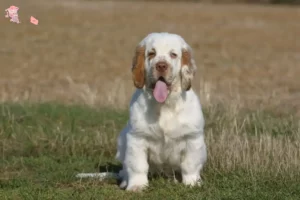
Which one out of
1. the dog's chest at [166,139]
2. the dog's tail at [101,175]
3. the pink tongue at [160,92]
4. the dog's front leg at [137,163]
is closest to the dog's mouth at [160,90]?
the pink tongue at [160,92]

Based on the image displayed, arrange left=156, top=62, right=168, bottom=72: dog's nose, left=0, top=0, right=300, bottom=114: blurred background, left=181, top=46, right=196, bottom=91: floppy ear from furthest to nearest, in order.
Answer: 1. left=0, top=0, right=300, bottom=114: blurred background
2. left=181, top=46, right=196, bottom=91: floppy ear
3. left=156, top=62, right=168, bottom=72: dog's nose

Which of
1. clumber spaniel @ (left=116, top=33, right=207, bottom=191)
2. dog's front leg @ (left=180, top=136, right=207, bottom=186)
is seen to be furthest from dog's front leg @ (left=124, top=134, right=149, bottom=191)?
dog's front leg @ (left=180, top=136, right=207, bottom=186)

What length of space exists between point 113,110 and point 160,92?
4599 millimetres

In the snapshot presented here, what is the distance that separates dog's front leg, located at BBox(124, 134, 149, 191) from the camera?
7.06m

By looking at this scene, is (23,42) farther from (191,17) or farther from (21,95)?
(191,17)

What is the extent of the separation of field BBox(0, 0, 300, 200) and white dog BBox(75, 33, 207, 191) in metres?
0.26

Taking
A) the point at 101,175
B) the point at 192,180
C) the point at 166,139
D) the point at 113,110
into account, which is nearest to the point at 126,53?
the point at 113,110

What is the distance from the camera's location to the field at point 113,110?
7.24 metres

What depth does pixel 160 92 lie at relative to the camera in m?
6.89

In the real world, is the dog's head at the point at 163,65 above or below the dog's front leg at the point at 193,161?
above

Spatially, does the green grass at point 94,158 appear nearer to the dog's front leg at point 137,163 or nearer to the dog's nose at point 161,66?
the dog's front leg at point 137,163

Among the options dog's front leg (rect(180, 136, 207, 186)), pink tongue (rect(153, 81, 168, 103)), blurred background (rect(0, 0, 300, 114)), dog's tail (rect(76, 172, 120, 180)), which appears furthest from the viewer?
blurred background (rect(0, 0, 300, 114))

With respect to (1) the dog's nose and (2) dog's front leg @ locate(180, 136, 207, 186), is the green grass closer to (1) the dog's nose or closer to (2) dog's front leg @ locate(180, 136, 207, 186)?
(2) dog's front leg @ locate(180, 136, 207, 186)

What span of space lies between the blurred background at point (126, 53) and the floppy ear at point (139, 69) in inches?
181
